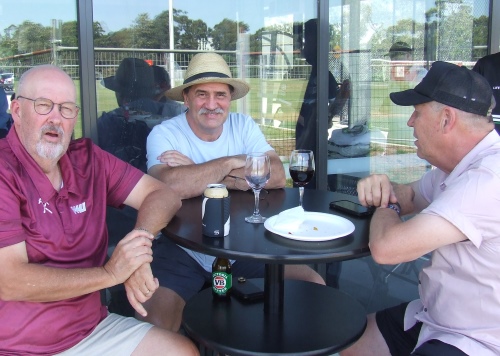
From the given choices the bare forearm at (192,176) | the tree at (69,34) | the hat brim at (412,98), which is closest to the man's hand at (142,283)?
the bare forearm at (192,176)

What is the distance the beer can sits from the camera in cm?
160

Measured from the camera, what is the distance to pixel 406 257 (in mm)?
1526

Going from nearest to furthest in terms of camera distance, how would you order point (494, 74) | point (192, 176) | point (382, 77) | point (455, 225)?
point (455, 225), point (192, 176), point (494, 74), point (382, 77)

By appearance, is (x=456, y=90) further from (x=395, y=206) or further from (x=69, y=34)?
(x=69, y=34)

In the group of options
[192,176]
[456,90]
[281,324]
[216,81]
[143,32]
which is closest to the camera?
[456,90]

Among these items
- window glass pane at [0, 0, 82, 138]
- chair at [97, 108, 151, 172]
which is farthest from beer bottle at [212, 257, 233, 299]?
window glass pane at [0, 0, 82, 138]

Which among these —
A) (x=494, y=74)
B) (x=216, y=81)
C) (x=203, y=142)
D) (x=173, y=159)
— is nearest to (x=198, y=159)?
(x=203, y=142)

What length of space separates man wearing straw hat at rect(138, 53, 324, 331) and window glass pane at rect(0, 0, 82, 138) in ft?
1.85

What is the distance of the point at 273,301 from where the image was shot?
1.87 meters

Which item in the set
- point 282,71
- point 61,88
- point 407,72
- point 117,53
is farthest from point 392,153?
point 61,88

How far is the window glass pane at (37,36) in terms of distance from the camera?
8.46ft

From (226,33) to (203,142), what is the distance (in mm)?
1083

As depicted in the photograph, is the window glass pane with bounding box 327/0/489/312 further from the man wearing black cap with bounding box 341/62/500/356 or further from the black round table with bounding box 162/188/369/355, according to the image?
the man wearing black cap with bounding box 341/62/500/356

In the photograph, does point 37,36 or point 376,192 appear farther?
point 37,36
